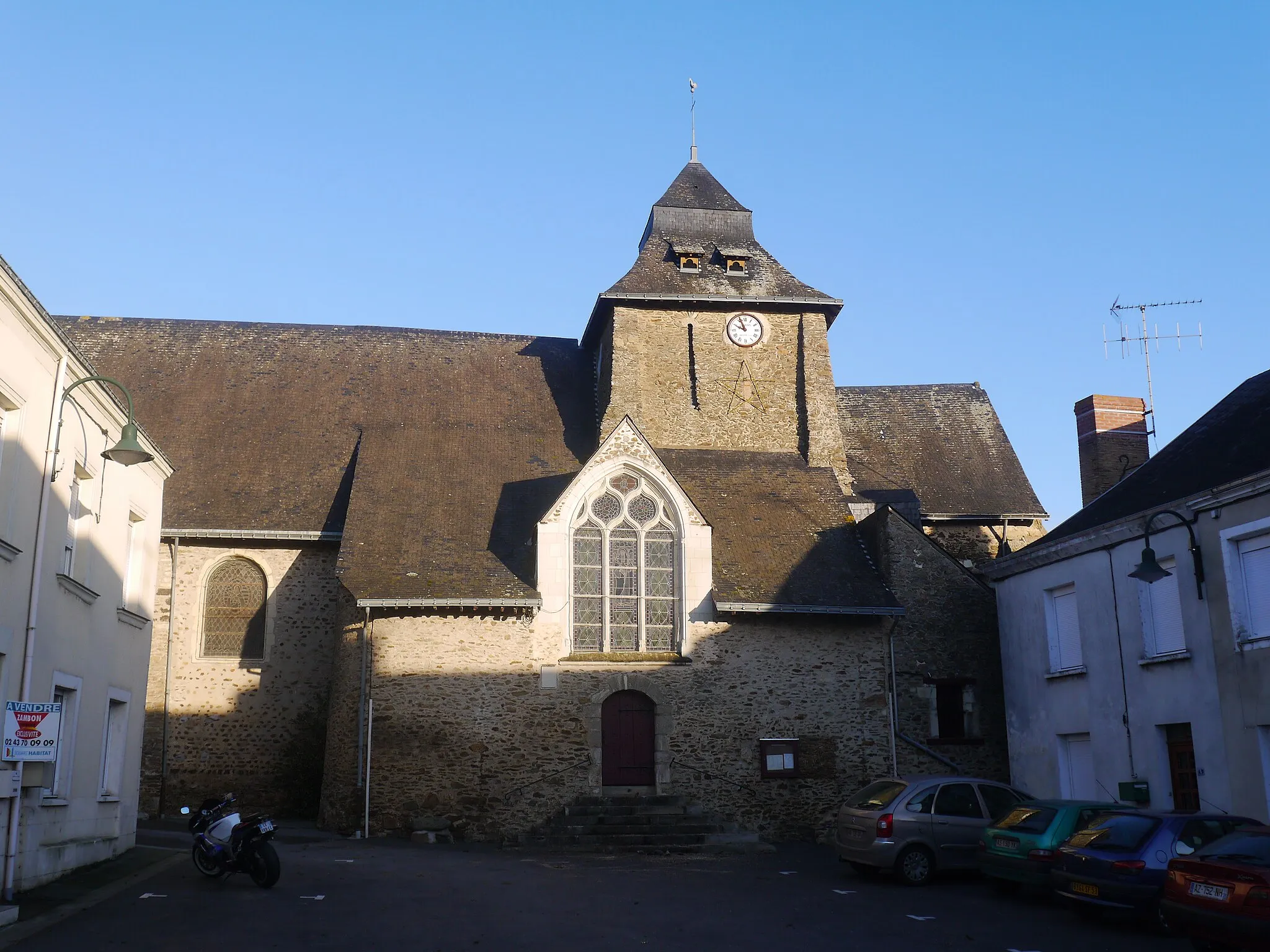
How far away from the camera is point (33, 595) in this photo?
11750mm

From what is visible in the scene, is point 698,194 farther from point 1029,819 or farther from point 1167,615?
point 1029,819

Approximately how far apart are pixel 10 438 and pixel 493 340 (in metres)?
16.8

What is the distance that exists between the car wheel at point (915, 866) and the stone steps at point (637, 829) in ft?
13.4

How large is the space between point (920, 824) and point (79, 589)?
10.1 metres

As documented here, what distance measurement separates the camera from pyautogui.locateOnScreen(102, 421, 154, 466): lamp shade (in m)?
11.2

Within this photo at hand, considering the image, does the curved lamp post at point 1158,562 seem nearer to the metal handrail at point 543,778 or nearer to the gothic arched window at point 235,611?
the metal handrail at point 543,778

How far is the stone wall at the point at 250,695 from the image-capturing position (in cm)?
2109

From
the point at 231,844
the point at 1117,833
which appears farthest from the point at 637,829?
the point at 1117,833

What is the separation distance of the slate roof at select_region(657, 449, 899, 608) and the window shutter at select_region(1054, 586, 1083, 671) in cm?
263

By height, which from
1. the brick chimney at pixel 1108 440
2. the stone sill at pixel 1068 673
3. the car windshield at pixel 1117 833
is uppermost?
the brick chimney at pixel 1108 440

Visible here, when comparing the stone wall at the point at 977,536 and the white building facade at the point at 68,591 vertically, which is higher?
the stone wall at the point at 977,536

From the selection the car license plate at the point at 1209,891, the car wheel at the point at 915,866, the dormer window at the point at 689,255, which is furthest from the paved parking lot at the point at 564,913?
the dormer window at the point at 689,255

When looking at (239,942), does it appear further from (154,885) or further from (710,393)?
(710,393)

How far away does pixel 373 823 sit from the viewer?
1828 centimetres
